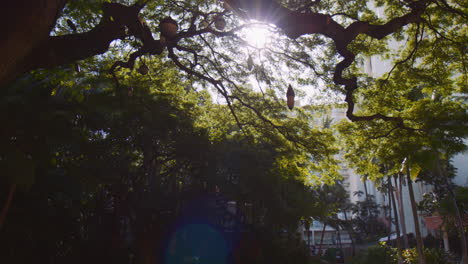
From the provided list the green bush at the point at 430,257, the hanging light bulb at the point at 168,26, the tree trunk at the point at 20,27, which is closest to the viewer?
the tree trunk at the point at 20,27

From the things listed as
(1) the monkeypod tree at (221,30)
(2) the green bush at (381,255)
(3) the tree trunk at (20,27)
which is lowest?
(2) the green bush at (381,255)

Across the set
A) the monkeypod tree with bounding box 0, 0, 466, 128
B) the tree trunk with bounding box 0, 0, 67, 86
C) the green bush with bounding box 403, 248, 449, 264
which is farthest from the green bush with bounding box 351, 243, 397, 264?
the tree trunk with bounding box 0, 0, 67, 86

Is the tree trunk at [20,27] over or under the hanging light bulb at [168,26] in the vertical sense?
under

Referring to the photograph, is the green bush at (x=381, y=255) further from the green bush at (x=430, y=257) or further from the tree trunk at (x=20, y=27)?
the tree trunk at (x=20, y=27)

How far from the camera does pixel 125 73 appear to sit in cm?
1023

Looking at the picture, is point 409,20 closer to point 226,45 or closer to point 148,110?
point 226,45

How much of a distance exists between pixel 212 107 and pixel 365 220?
3710 centimetres

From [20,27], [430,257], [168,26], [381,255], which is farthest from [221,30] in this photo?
[381,255]

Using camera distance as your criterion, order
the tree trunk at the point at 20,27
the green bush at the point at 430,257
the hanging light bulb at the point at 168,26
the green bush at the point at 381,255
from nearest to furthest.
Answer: the tree trunk at the point at 20,27
the hanging light bulb at the point at 168,26
the green bush at the point at 430,257
the green bush at the point at 381,255

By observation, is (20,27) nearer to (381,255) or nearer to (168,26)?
(168,26)

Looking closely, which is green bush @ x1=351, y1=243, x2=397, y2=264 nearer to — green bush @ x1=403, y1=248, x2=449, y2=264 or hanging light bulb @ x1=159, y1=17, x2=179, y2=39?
green bush @ x1=403, y1=248, x2=449, y2=264

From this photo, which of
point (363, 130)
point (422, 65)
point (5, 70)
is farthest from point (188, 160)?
point (5, 70)

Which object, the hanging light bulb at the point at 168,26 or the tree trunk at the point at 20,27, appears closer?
the tree trunk at the point at 20,27

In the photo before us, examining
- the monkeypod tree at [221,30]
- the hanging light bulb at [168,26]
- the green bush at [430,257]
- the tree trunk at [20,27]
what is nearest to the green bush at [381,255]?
the green bush at [430,257]
